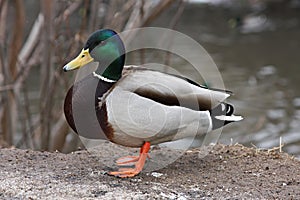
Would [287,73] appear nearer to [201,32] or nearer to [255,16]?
[201,32]

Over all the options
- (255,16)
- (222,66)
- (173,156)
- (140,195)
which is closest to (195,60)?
(222,66)

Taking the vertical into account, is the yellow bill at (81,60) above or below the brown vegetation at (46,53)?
above

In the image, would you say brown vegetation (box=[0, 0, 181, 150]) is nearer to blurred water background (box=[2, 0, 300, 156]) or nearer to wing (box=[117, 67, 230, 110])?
blurred water background (box=[2, 0, 300, 156])

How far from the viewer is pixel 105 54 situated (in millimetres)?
3525

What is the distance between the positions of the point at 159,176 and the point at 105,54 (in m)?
0.74

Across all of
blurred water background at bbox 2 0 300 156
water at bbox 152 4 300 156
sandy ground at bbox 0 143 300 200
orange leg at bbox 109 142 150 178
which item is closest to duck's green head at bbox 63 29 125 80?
orange leg at bbox 109 142 150 178

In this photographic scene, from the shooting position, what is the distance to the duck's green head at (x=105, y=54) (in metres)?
3.51

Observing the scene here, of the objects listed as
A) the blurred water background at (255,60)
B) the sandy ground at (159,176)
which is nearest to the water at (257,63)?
the blurred water background at (255,60)

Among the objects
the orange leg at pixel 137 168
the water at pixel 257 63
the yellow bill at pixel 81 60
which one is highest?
the yellow bill at pixel 81 60

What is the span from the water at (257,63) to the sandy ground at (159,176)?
3536 millimetres

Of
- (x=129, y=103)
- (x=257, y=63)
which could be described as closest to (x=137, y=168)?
(x=129, y=103)

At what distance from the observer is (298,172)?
149 inches

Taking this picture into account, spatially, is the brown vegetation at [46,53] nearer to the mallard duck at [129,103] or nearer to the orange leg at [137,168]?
the mallard duck at [129,103]

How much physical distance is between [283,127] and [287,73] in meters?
3.01
